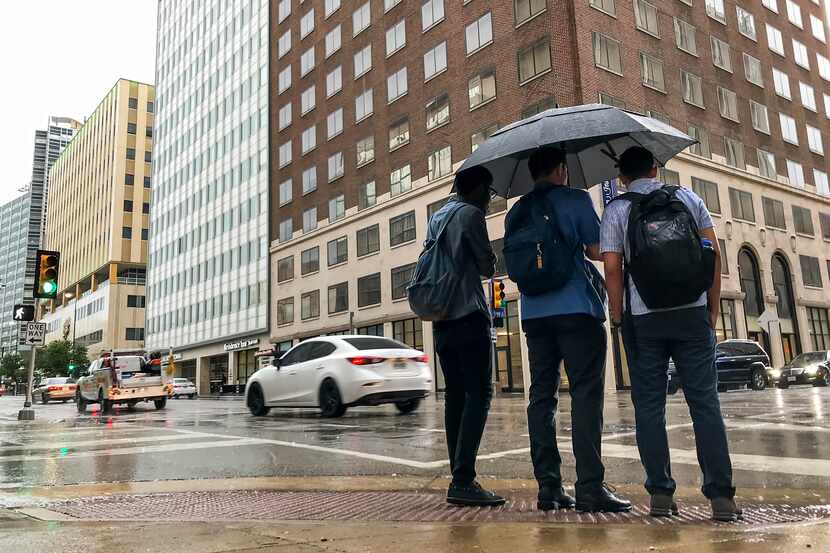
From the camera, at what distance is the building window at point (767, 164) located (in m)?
36.6

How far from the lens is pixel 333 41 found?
1704 inches

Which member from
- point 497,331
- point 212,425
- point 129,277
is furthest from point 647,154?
point 129,277

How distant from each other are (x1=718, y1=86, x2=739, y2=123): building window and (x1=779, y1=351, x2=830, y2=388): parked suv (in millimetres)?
15612

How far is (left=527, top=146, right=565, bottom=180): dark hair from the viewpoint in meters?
3.93

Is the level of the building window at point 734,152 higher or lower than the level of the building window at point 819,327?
higher

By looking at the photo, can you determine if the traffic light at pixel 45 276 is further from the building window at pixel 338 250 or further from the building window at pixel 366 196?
the building window at pixel 338 250

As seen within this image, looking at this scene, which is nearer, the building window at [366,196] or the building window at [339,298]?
the building window at [366,196]

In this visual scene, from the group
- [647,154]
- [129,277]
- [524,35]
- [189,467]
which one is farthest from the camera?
[129,277]

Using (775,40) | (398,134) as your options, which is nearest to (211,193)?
(398,134)

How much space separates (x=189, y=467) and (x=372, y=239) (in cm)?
3232

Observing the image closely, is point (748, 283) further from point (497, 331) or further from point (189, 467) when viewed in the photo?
point (189, 467)

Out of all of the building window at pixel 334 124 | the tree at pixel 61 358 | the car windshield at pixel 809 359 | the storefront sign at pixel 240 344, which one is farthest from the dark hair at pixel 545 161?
the tree at pixel 61 358

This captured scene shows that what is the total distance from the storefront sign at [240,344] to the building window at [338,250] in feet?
36.6

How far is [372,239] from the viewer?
38.1 m
